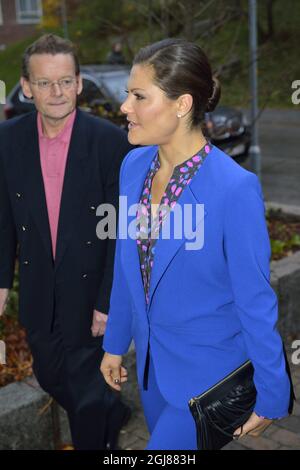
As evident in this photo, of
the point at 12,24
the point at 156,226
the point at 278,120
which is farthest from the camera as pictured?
the point at 12,24

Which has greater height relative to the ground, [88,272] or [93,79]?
[93,79]

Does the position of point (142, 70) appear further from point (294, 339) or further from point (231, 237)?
point (294, 339)

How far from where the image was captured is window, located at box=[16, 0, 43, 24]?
140 ft

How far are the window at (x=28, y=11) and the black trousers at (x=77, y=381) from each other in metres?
42.1

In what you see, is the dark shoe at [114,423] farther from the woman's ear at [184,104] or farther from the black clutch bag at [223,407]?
the woman's ear at [184,104]

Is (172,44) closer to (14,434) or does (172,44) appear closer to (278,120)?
(14,434)

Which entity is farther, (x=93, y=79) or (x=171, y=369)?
(x=93, y=79)

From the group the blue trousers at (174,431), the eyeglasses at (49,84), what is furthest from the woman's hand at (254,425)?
the eyeglasses at (49,84)

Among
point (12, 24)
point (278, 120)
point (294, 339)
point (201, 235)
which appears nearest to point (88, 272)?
point (201, 235)

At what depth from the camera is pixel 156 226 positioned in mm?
2340

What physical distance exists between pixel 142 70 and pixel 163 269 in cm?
69

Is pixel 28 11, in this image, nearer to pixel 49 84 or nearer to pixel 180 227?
pixel 49 84

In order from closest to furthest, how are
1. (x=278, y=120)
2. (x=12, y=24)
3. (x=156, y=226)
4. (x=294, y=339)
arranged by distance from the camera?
(x=156, y=226) < (x=294, y=339) < (x=278, y=120) < (x=12, y=24)
